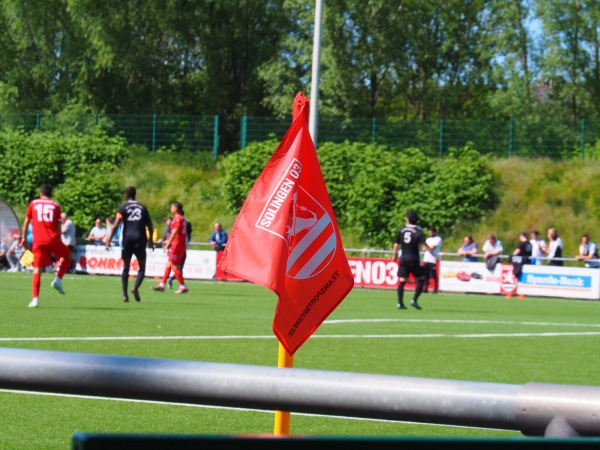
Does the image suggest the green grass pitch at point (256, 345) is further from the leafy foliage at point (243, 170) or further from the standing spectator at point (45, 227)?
the leafy foliage at point (243, 170)

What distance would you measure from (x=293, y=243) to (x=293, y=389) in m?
3.55

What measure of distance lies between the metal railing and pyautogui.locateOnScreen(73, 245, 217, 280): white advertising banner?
32.9 metres

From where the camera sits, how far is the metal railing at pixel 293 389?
7.40ft

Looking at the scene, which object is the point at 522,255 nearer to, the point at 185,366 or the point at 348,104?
the point at 348,104

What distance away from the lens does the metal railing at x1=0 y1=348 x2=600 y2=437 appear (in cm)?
226

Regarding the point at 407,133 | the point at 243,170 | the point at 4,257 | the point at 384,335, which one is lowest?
the point at 4,257

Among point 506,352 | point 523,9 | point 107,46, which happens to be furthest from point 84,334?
point 523,9

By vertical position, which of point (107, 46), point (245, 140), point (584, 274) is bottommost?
point (584, 274)

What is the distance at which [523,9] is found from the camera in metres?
55.9

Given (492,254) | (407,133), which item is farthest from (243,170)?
(492,254)

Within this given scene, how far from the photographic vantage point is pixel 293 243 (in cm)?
601

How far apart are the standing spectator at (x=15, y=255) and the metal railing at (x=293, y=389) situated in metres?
36.5

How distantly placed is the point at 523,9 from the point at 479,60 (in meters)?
3.58

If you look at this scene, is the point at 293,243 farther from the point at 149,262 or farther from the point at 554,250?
the point at 149,262
